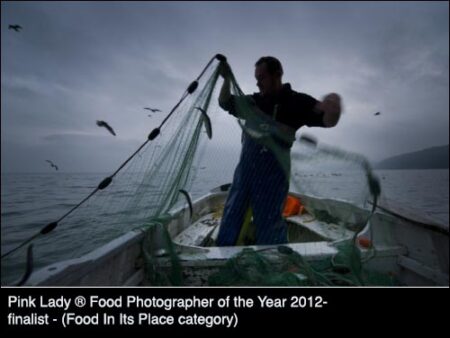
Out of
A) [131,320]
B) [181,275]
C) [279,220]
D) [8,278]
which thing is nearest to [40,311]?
[131,320]

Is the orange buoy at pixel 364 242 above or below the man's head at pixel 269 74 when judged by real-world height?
below

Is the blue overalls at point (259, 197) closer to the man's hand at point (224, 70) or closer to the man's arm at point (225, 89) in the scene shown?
the man's arm at point (225, 89)

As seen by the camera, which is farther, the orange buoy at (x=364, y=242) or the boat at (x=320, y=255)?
the orange buoy at (x=364, y=242)

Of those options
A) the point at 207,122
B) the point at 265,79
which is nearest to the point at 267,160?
the point at 207,122

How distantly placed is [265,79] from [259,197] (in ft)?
5.16

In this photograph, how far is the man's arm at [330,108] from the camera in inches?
105

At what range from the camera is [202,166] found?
3.26m

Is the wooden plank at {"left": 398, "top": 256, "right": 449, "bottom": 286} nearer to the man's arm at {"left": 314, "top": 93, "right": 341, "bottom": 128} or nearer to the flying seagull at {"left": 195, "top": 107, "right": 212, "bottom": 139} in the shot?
the man's arm at {"left": 314, "top": 93, "right": 341, "bottom": 128}

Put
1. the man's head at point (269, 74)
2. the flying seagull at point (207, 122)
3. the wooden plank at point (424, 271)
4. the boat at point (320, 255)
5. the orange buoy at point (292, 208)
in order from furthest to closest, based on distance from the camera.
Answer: the orange buoy at point (292, 208)
the man's head at point (269, 74)
the flying seagull at point (207, 122)
the wooden plank at point (424, 271)
the boat at point (320, 255)

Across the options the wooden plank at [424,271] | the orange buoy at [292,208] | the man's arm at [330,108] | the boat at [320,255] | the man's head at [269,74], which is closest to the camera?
the boat at [320,255]

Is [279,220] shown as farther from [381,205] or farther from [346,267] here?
[381,205]

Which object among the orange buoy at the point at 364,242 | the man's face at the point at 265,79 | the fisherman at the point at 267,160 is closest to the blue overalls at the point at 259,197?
the fisherman at the point at 267,160

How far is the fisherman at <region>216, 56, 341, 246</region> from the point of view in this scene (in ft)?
9.53

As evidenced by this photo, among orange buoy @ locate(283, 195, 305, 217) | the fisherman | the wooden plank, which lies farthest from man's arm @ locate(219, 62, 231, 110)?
orange buoy @ locate(283, 195, 305, 217)
